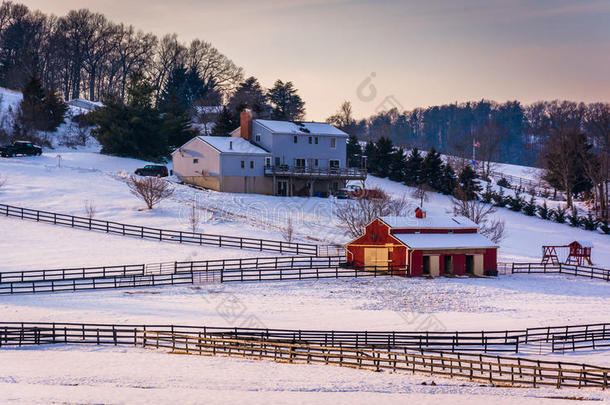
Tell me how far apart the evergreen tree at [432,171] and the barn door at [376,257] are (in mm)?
42966

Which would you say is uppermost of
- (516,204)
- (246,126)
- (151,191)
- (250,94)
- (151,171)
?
(250,94)

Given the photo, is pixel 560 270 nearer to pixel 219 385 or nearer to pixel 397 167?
pixel 219 385

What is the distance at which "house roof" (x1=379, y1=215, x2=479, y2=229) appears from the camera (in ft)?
156

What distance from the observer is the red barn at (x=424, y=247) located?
151 ft

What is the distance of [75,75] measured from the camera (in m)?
130

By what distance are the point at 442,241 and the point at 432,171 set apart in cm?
4468

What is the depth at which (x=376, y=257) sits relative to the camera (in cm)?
4781

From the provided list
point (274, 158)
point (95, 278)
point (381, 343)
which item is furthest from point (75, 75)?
point (381, 343)

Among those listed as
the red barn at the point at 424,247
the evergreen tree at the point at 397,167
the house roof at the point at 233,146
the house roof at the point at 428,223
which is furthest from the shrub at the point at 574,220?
the house roof at the point at 233,146

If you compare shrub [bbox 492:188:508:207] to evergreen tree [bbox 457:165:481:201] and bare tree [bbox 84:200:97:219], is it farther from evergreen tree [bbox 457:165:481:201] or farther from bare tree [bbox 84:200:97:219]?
bare tree [bbox 84:200:97:219]

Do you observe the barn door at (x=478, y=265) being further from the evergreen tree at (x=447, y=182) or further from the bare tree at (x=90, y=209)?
the evergreen tree at (x=447, y=182)

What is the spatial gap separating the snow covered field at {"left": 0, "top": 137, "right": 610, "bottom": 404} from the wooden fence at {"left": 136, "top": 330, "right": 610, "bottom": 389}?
0.71 metres

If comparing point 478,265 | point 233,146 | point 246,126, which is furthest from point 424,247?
point 246,126

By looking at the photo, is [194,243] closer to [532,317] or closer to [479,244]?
[479,244]
